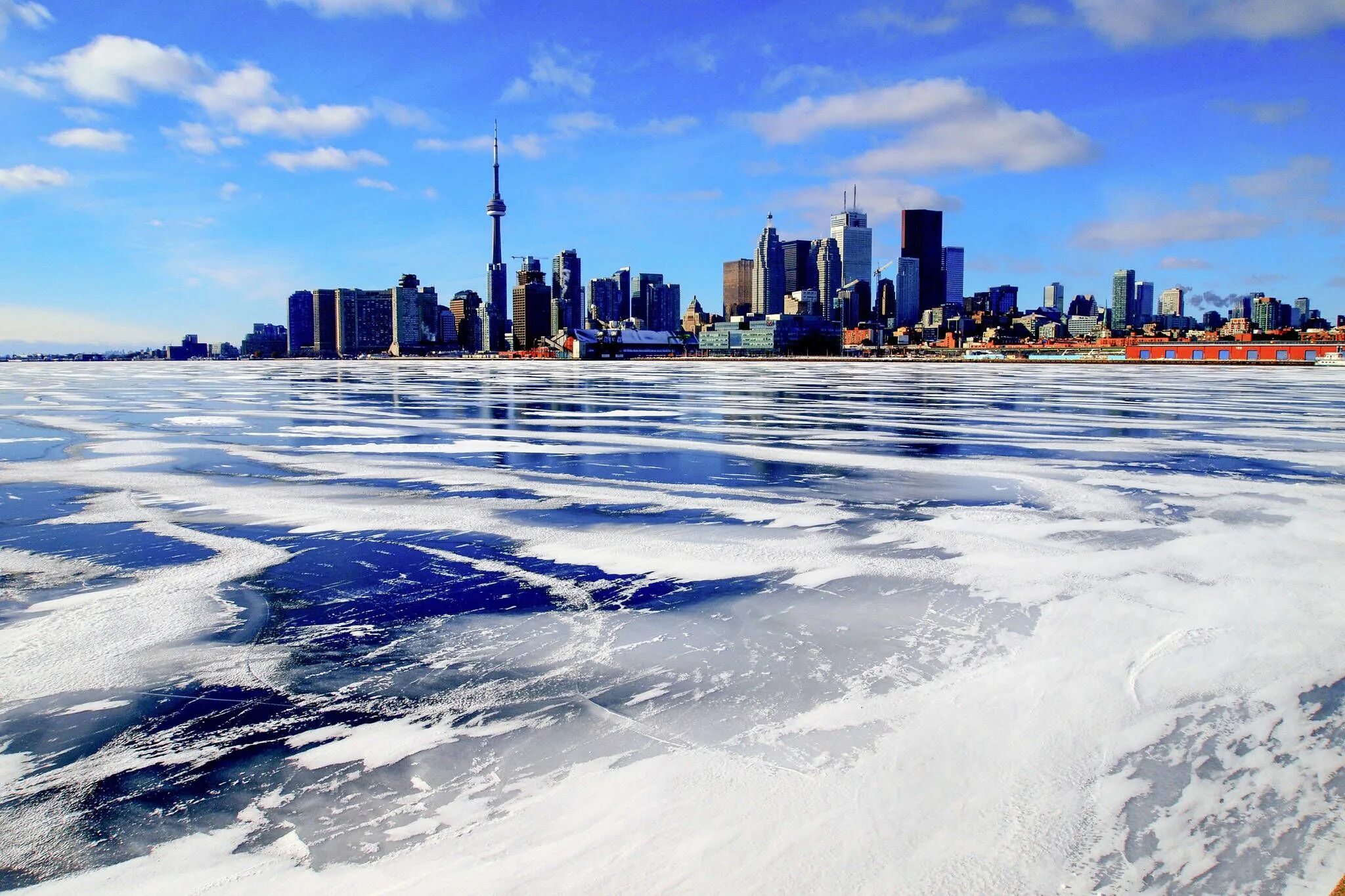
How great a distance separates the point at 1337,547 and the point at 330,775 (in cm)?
726

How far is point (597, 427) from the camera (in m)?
17.1

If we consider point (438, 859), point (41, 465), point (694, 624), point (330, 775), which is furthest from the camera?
point (41, 465)

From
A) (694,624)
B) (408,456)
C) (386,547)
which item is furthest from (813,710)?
(408,456)

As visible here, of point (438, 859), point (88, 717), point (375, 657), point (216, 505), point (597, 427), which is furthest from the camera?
point (597, 427)

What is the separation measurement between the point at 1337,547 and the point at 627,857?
657cm

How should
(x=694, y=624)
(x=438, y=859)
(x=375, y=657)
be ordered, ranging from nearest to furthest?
(x=438, y=859), (x=375, y=657), (x=694, y=624)

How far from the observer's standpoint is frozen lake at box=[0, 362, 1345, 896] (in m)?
2.76

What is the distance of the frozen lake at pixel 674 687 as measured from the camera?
2764 millimetres

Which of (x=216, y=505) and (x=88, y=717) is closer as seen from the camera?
(x=88, y=717)

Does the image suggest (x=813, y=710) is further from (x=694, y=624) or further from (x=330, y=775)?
(x=330, y=775)

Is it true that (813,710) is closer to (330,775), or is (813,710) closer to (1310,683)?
(330,775)

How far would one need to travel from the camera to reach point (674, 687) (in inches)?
159

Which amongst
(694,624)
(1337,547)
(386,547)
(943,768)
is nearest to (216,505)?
(386,547)

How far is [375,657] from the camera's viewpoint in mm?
4387
